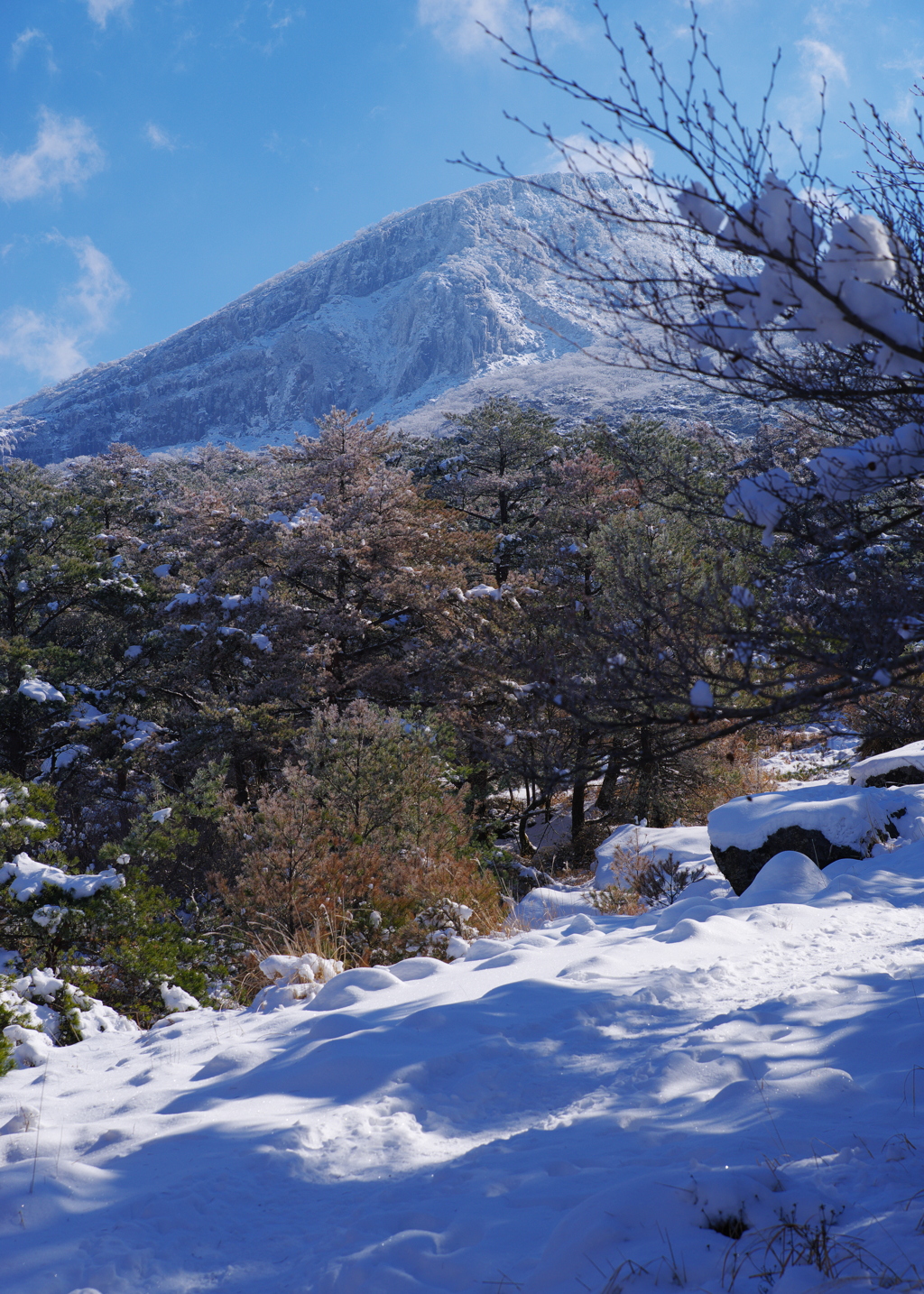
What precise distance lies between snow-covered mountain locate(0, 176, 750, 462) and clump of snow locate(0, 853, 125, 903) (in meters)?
136

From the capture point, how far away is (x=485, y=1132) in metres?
2.71

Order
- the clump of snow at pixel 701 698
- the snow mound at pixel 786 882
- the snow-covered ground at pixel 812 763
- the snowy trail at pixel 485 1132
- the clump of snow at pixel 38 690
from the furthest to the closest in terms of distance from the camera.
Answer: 1. the snow-covered ground at pixel 812 763
2. the clump of snow at pixel 38 690
3. the snow mound at pixel 786 882
4. the clump of snow at pixel 701 698
5. the snowy trail at pixel 485 1132

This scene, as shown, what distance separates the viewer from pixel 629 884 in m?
7.29

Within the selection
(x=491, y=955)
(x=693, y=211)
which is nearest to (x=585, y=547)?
(x=491, y=955)

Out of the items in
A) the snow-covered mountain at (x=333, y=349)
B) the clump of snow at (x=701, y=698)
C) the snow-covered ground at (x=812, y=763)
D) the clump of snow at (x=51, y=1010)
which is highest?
the snow-covered mountain at (x=333, y=349)

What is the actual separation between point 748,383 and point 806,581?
773mm

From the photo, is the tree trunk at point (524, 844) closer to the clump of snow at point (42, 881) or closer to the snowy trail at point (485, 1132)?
the snowy trail at point (485, 1132)

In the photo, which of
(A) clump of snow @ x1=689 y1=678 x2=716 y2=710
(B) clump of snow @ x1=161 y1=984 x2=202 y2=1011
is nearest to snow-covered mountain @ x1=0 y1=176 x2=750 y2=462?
(B) clump of snow @ x1=161 y1=984 x2=202 y2=1011

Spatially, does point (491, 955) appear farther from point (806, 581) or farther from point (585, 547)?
point (585, 547)

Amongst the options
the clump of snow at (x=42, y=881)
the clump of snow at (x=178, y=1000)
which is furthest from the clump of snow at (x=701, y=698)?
the clump of snow at (x=178, y=1000)

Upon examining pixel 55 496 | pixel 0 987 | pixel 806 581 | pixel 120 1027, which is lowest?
pixel 120 1027

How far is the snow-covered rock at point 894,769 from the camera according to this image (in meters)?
8.13

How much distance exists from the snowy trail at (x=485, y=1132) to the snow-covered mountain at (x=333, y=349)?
451 ft

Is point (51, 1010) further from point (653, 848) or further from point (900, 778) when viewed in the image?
point (900, 778)
